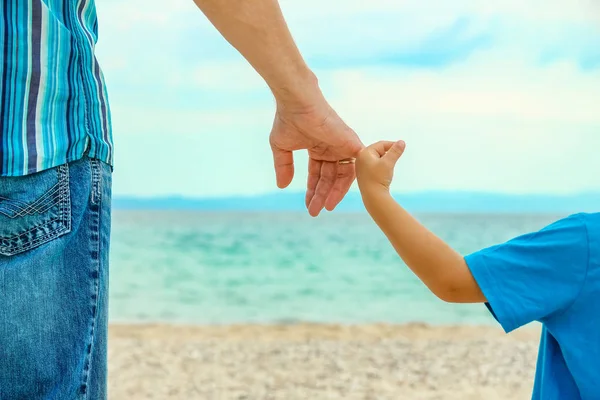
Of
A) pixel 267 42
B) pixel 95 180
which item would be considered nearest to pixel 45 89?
pixel 95 180

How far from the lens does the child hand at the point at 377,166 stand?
1.29 metres

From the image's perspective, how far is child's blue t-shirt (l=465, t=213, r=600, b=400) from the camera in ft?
3.77

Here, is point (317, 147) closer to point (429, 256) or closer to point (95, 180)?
point (429, 256)

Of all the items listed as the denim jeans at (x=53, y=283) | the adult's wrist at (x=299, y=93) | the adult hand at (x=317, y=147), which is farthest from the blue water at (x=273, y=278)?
the denim jeans at (x=53, y=283)

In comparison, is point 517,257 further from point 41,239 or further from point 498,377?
point 498,377

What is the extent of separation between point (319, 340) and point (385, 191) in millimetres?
4286

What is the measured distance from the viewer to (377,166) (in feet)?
4.26

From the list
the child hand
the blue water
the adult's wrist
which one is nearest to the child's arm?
the child hand

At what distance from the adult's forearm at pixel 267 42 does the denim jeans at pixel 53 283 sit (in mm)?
329

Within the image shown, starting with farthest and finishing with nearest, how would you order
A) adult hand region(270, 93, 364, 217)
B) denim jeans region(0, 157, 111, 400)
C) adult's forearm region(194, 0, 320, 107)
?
1. adult hand region(270, 93, 364, 217)
2. adult's forearm region(194, 0, 320, 107)
3. denim jeans region(0, 157, 111, 400)

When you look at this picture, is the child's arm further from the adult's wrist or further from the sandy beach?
the sandy beach

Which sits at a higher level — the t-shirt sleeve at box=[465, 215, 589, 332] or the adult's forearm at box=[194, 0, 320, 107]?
the adult's forearm at box=[194, 0, 320, 107]

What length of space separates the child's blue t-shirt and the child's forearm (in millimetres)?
32

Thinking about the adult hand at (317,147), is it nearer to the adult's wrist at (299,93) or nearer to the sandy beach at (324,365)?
the adult's wrist at (299,93)
